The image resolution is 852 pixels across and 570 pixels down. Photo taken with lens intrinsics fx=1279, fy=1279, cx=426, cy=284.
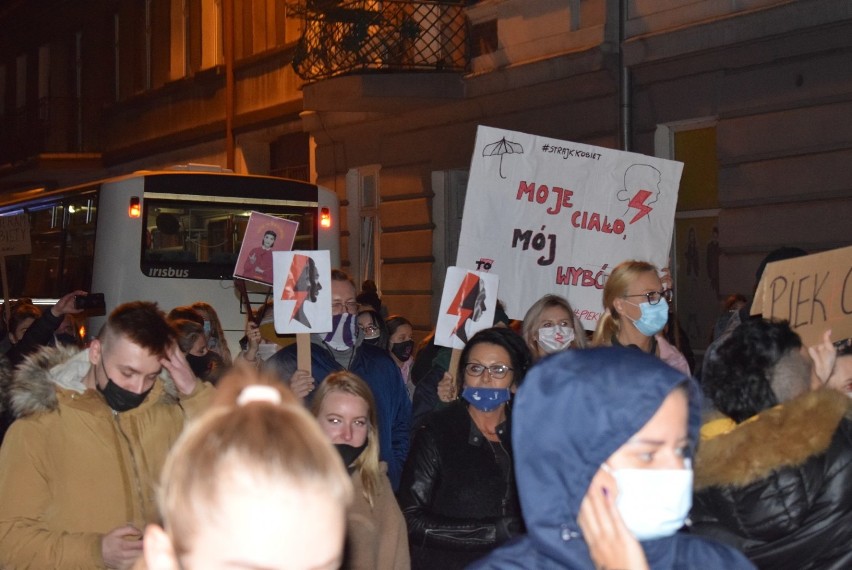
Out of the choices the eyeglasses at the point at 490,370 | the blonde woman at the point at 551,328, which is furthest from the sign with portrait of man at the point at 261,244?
the eyeglasses at the point at 490,370

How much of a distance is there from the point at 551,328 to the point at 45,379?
3.17 metres

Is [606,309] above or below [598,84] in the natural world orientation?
below

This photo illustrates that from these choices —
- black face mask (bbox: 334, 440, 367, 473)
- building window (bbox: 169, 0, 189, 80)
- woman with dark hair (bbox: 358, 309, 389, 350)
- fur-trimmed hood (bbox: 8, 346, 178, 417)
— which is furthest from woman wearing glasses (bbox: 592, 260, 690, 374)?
building window (bbox: 169, 0, 189, 80)

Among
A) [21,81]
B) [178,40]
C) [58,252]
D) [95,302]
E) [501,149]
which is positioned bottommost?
[95,302]

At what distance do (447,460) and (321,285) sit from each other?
2621 millimetres

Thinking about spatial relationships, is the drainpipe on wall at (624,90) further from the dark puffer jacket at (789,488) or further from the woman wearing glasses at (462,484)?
the dark puffer jacket at (789,488)

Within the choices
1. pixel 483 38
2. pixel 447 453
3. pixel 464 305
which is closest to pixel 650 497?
pixel 447 453

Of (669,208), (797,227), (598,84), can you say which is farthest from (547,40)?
A: (669,208)

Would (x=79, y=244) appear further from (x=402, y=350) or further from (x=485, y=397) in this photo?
(x=485, y=397)

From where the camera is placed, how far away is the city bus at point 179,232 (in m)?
14.5

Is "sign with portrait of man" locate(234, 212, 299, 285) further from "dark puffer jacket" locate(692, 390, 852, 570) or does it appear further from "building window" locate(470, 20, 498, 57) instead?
"building window" locate(470, 20, 498, 57)

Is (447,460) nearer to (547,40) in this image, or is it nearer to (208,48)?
(547,40)

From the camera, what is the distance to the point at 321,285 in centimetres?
727

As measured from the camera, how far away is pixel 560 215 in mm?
8164
